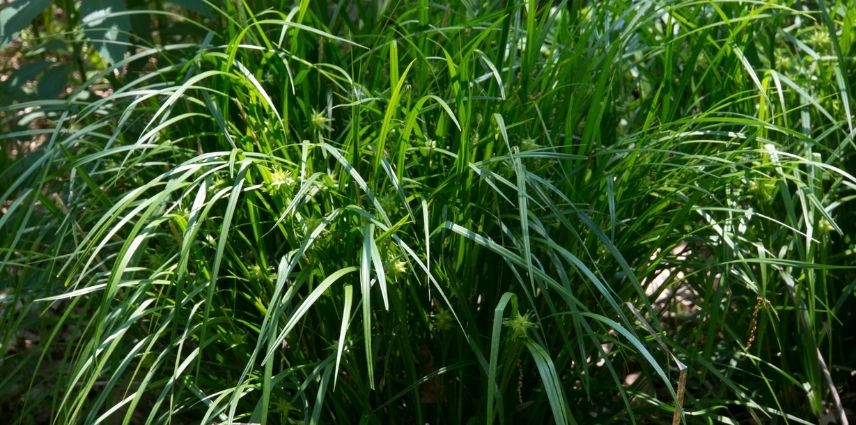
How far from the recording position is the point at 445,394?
2.27m

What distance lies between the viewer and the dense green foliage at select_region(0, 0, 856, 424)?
1.97 metres

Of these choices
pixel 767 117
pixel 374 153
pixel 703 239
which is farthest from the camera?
pixel 767 117

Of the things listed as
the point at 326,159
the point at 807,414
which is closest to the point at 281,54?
the point at 326,159

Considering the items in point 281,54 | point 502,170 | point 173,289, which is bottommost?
point 173,289

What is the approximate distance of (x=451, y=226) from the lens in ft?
6.32

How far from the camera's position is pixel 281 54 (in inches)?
89.4

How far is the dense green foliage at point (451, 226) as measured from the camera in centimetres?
197

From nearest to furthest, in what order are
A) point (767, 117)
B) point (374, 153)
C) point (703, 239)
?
point (374, 153), point (703, 239), point (767, 117)

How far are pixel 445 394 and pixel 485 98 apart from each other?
608 millimetres

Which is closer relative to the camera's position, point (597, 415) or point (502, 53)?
point (502, 53)

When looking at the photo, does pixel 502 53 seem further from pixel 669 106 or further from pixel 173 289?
pixel 173 289

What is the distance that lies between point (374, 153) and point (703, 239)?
70 cm

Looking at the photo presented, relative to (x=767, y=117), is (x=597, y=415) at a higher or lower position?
lower

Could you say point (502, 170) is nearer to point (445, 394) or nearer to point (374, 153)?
point (374, 153)
